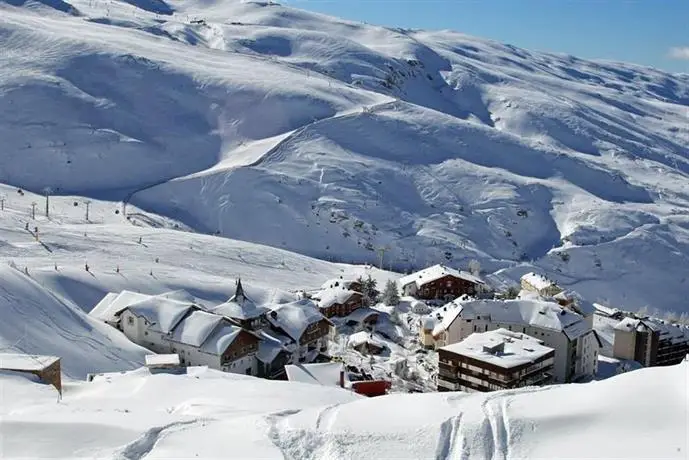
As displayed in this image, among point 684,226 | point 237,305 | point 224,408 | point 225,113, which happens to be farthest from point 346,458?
point 225,113

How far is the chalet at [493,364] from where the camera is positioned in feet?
134

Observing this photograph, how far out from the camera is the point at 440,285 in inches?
2672

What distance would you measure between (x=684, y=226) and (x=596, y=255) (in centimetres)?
2706

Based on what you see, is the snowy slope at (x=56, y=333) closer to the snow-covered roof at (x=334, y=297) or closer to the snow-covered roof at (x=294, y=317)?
the snow-covered roof at (x=294, y=317)

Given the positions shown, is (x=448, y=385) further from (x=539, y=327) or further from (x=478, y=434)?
(x=478, y=434)

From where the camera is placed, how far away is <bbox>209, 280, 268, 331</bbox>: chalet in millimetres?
43134

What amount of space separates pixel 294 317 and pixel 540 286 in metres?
36.1

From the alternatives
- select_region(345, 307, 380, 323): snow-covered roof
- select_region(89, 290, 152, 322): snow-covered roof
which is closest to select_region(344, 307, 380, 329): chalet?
select_region(345, 307, 380, 323): snow-covered roof

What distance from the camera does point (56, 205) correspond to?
90000 mm

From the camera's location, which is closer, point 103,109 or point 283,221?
point 283,221

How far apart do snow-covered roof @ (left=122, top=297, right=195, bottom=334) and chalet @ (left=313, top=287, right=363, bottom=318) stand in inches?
664

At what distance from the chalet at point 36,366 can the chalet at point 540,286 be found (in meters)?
51.6

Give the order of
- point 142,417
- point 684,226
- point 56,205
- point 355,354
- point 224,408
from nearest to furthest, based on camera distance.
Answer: point 142,417, point 224,408, point 355,354, point 56,205, point 684,226

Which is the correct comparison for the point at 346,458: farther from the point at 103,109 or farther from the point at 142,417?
the point at 103,109
